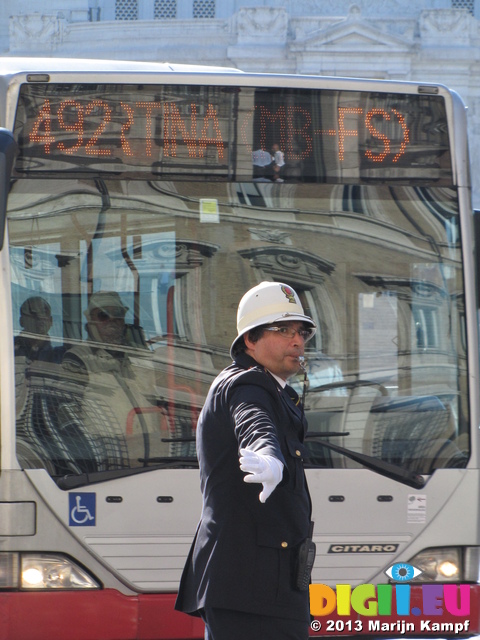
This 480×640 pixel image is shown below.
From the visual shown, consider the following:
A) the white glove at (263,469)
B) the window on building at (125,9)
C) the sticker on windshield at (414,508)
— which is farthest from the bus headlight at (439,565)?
the window on building at (125,9)

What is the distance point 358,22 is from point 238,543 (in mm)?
40080

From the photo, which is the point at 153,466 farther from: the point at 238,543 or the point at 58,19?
the point at 58,19

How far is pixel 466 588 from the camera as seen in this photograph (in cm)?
473

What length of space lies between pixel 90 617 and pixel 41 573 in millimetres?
271

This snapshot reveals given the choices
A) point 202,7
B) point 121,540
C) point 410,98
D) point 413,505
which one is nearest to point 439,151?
point 410,98

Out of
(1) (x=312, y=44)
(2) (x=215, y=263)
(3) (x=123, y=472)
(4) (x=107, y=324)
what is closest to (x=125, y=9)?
(1) (x=312, y=44)

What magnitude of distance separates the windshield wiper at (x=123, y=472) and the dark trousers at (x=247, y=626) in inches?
66.3

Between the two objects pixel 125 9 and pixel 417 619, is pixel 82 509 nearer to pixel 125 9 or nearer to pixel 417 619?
pixel 417 619

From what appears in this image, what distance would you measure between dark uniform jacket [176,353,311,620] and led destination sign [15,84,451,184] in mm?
1975

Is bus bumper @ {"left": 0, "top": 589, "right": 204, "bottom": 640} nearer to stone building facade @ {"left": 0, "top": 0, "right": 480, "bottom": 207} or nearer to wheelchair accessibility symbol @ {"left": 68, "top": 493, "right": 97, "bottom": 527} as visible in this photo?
wheelchair accessibility symbol @ {"left": 68, "top": 493, "right": 97, "bottom": 527}

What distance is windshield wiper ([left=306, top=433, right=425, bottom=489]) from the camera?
15.5ft

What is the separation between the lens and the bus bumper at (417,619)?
4668 millimetres

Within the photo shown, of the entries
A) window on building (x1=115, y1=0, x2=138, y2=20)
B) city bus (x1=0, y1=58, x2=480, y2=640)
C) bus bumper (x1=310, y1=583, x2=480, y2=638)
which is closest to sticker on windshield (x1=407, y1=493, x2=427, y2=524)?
city bus (x1=0, y1=58, x2=480, y2=640)

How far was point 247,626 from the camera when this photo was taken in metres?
2.96
